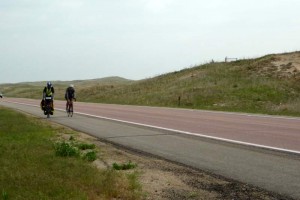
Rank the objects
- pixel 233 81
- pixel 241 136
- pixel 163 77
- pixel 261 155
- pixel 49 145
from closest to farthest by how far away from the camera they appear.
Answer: pixel 261 155
pixel 49 145
pixel 241 136
pixel 233 81
pixel 163 77

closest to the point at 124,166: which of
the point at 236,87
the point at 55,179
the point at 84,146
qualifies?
the point at 55,179

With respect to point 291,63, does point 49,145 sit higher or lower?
lower

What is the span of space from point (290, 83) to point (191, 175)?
124ft

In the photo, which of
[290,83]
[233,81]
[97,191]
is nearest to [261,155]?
[97,191]

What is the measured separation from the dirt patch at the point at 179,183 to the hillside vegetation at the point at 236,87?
20.0m

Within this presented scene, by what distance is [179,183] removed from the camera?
7871 mm

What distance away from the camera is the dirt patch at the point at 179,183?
7000mm

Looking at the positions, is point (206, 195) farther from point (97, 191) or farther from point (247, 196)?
point (97, 191)

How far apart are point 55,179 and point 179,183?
6.91 feet

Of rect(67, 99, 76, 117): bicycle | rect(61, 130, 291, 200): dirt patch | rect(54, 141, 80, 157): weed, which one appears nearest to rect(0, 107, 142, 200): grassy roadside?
rect(54, 141, 80, 157): weed

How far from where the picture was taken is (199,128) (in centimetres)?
1675

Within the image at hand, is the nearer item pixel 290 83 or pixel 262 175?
pixel 262 175

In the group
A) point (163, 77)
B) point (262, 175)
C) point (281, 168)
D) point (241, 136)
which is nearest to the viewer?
point (262, 175)

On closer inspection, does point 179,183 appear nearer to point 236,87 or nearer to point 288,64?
point 236,87
